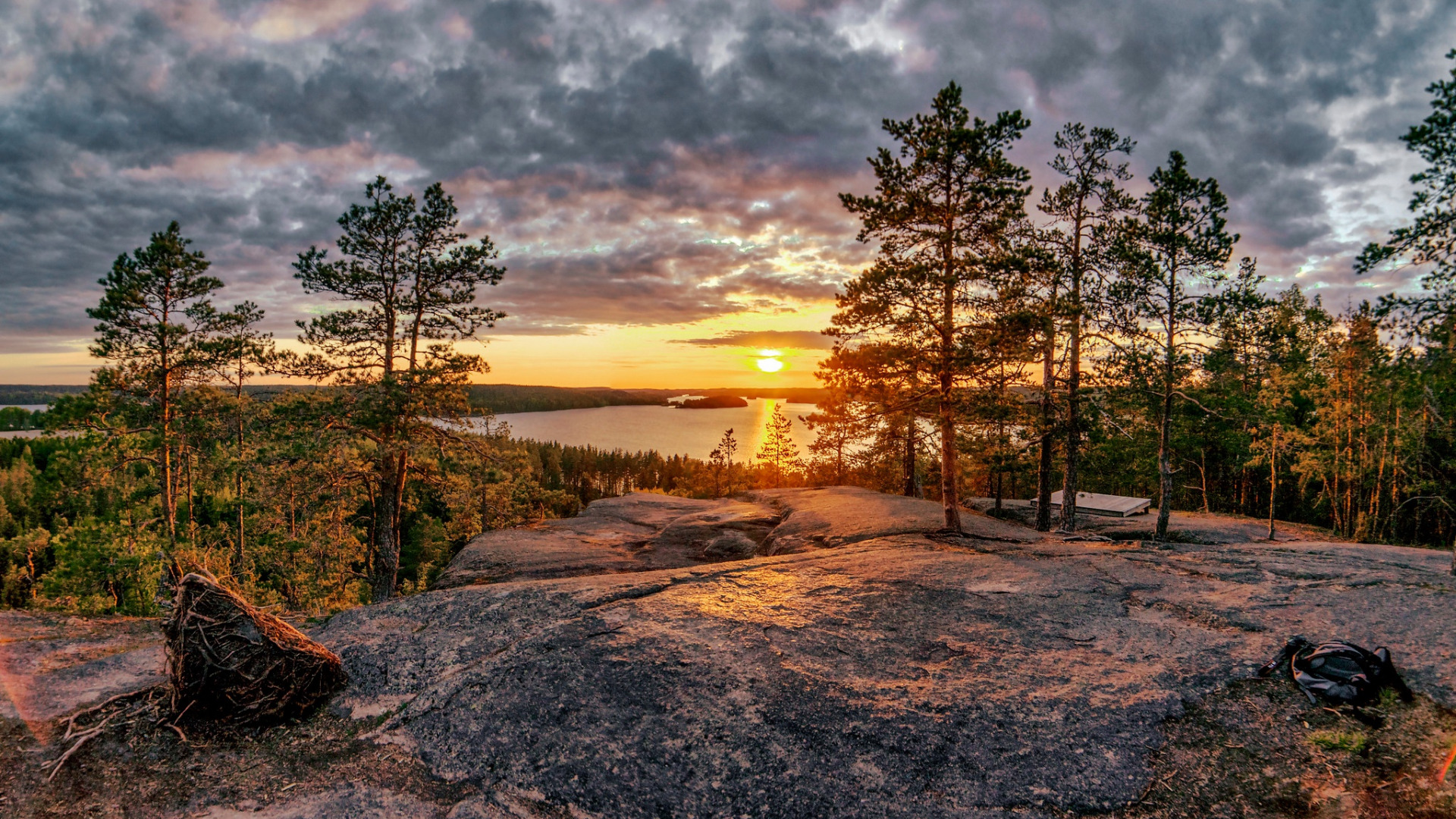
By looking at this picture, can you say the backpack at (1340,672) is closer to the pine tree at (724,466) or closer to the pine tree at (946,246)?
the pine tree at (946,246)

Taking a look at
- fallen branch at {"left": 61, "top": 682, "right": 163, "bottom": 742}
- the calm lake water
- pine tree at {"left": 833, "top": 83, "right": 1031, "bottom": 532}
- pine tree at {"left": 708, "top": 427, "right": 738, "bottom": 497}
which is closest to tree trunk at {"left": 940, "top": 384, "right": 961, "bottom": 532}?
pine tree at {"left": 833, "top": 83, "right": 1031, "bottom": 532}

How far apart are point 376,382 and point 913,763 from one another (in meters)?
13.9

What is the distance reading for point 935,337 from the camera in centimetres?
1168

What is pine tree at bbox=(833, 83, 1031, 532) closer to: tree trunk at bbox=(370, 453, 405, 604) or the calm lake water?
tree trunk at bbox=(370, 453, 405, 604)

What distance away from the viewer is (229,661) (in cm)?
330

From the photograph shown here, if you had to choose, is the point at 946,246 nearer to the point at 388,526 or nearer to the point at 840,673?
the point at 840,673

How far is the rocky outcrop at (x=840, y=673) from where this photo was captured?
116 inches

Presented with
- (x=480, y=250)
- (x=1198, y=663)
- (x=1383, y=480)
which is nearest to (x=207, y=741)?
(x=1198, y=663)

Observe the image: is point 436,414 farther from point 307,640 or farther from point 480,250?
point 307,640

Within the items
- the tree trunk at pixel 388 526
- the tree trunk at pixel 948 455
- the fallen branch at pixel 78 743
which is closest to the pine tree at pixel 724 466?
the tree trunk at pixel 388 526

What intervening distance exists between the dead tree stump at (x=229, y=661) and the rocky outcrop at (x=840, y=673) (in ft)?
1.24

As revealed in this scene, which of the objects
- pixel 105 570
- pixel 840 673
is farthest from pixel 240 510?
pixel 840 673

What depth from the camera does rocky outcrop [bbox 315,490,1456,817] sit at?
2959 mm

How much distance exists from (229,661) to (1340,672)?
7.42 metres
